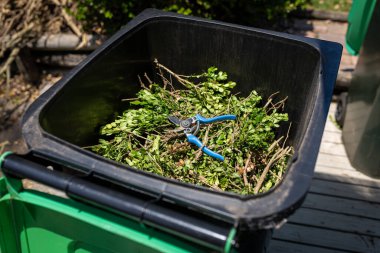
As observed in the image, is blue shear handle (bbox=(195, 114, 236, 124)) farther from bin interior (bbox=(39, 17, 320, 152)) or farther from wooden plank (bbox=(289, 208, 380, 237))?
wooden plank (bbox=(289, 208, 380, 237))

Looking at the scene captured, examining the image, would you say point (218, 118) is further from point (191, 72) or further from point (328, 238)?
point (328, 238)

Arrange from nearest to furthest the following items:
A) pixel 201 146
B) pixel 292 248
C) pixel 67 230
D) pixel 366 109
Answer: pixel 67 230 → pixel 201 146 → pixel 292 248 → pixel 366 109

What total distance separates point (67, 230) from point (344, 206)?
2043 mm

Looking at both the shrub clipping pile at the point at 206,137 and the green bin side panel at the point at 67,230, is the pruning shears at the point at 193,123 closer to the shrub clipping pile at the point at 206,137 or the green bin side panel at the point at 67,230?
the shrub clipping pile at the point at 206,137

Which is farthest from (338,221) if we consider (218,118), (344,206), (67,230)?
(67,230)

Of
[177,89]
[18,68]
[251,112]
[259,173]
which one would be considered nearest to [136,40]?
[177,89]

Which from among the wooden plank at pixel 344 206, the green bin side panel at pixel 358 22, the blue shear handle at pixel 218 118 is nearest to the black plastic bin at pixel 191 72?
the blue shear handle at pixel 218 118

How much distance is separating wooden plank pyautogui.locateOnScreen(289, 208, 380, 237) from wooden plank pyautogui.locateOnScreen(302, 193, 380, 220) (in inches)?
1.3

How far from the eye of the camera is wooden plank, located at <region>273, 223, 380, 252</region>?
2.51 meters

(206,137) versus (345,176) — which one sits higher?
(206,137)

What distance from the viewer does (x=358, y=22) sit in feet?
10.1

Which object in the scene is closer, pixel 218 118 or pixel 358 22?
pixel 218 118

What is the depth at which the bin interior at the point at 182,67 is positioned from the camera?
1.63 metres

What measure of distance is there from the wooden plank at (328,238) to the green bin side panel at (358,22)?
1399 mm
